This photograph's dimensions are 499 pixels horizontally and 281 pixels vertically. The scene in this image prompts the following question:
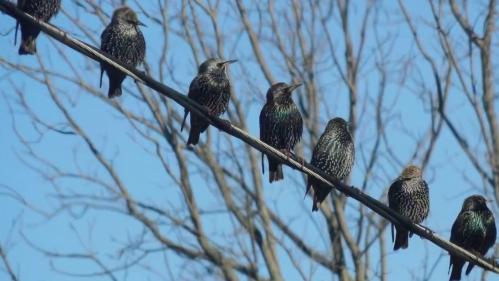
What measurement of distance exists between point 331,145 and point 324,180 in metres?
2.57

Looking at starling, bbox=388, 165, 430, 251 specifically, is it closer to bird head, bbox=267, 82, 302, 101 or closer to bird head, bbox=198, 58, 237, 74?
bird head, bbox=267, 82, 302, 101

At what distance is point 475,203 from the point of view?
31.2 ft

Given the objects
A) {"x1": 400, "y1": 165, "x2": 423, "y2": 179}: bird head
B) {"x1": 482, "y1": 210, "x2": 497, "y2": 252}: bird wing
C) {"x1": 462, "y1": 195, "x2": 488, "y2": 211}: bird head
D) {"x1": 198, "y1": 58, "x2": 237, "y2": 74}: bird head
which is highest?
{"x1": 198, "y1": 58, "x2": 237, "y2": 74}: bird head

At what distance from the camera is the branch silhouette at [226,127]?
21.0 ft

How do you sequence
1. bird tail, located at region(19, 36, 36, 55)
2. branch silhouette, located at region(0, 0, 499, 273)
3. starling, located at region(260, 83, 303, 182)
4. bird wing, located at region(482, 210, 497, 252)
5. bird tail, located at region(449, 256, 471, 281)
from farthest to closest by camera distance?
bird wing, located at region(482, 210, 497, 252) → starling, located at region(260, 83, 303, 182) → bird tail, located at region(449, 256, 471, 281) → bird tail, located at region(19, 36, 36, 55) → branch silhouette, located at region(0, 0, 499, 273)

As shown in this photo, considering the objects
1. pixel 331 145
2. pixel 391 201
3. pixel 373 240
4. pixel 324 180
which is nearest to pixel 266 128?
pixel 331 145

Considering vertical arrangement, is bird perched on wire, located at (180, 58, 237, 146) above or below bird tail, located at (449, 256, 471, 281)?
above

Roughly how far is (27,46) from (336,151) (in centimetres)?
→ 229

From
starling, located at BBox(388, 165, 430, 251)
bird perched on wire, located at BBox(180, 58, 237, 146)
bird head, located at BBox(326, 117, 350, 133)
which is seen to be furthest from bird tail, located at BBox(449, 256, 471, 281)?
bird perched on wire, located at BBox(180, 58, 237, 146)

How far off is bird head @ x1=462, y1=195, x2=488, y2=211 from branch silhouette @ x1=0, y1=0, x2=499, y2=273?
2523 mm

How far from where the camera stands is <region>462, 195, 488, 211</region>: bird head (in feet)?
31.1

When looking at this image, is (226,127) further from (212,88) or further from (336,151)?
(336,151)

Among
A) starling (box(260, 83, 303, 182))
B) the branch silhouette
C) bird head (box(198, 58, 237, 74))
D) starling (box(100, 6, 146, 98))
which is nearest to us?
the branch silhouette

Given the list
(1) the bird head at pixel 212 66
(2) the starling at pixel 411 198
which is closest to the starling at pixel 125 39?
(1) the bird head at pixel 212 66
